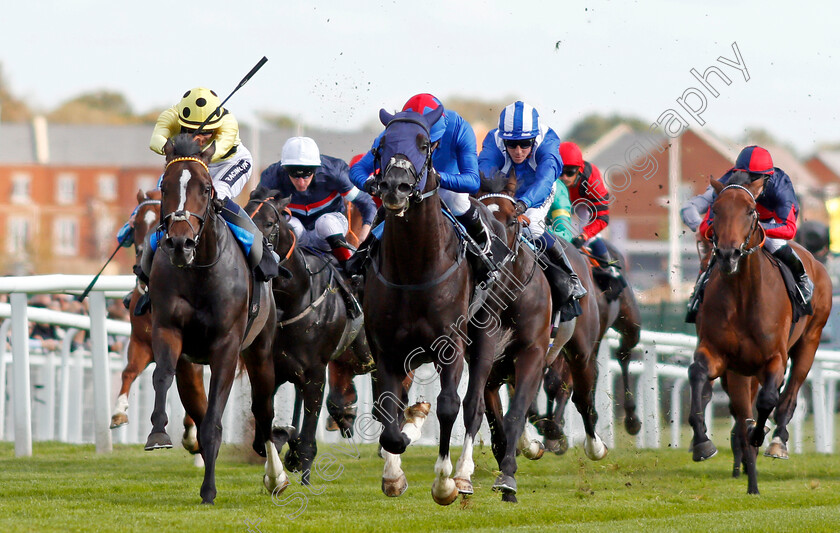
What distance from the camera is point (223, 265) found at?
7207 millimetres

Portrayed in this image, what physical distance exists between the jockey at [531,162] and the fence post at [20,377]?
376 centimetres

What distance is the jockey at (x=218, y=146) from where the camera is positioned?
7.64 metres

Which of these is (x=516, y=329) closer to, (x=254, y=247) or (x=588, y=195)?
(x=254, y=247)

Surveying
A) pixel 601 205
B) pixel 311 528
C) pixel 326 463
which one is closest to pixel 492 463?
pixel 326 463

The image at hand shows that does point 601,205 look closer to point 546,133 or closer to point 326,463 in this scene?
point 546,133

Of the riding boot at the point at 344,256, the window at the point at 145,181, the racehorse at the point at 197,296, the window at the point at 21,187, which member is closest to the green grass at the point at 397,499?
the racehorse at the point at 197,296

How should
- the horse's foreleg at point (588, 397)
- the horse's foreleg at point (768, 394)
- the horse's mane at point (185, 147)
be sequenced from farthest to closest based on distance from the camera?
1. the horse's foreleg at point (588, 397)
2. the horse's foreleg at point (768, 394)
3. the horse's mane at point (185, 147)

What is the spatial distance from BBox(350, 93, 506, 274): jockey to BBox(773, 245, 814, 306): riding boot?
9.58ft

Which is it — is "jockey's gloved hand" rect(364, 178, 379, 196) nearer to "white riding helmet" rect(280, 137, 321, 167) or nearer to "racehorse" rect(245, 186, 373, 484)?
"racehorse" rect(245, 186, 373, 484)

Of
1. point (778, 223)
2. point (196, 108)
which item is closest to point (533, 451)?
point (778, 223)

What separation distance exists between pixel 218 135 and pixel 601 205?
415 centimetres

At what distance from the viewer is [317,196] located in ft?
31.1

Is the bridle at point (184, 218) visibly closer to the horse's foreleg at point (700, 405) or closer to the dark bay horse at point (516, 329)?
the dark bay horse at point (516, 329)

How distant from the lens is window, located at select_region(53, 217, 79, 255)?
60875mm
